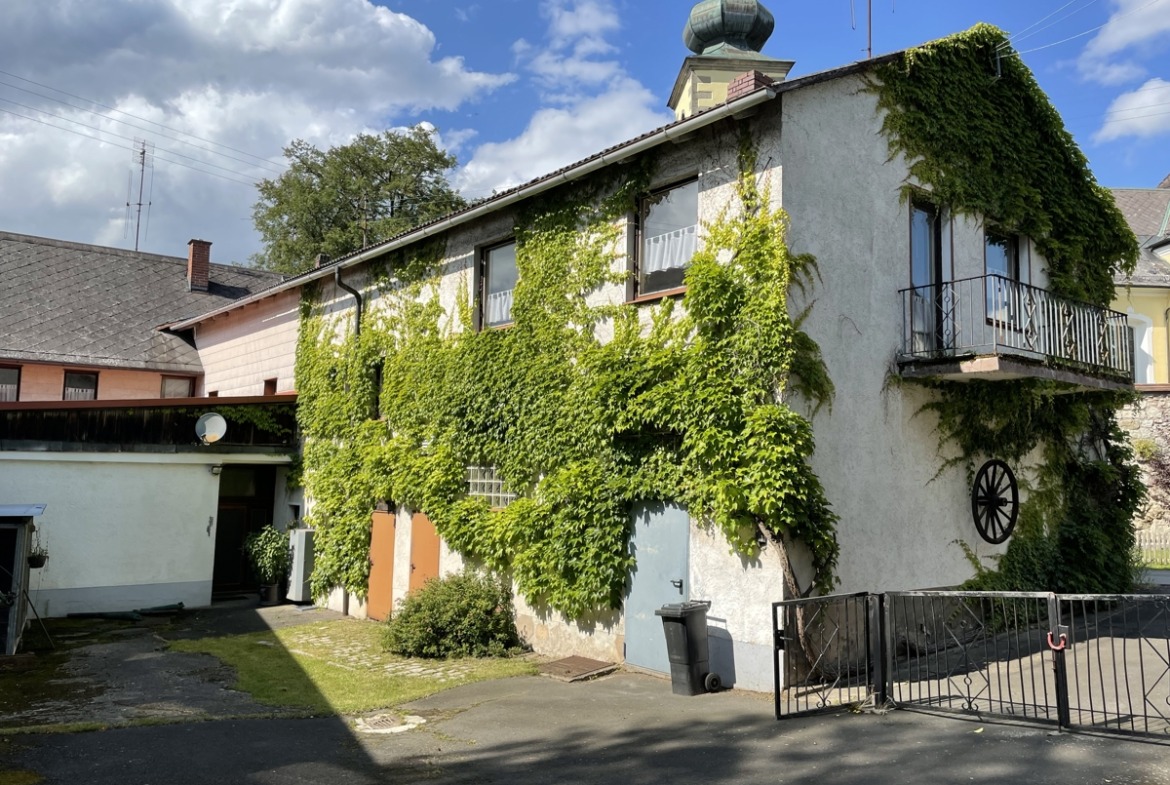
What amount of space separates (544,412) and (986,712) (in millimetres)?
6312

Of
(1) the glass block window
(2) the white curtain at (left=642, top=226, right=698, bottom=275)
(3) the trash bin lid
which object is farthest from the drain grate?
(2) the white curtain at (left=642, top=226, right=698, bottom=275)

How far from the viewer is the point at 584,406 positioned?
11109 millimetres

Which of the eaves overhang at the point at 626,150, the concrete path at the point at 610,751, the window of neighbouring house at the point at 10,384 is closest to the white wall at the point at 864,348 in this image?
the eaves overhang at the point at 626,150

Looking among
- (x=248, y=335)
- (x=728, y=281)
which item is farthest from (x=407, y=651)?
(x=248, y=335)

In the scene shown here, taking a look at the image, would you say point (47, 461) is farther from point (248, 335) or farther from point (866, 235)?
point (866, 235)

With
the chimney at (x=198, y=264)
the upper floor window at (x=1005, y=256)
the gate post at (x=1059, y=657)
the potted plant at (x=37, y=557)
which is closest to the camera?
the gate post at (x=1059, y=657)

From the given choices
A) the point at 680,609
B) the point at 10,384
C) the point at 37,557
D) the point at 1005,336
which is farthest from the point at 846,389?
the point at 10,384

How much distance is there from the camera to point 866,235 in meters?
10.5

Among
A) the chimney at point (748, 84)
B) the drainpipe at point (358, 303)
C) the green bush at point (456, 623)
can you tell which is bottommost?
the green bush at point (456, 623)

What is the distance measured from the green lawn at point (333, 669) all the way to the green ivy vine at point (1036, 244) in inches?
273

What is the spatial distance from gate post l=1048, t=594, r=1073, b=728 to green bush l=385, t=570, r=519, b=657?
22.3 ft

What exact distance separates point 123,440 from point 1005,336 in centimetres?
1464

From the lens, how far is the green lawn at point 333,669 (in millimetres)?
9648

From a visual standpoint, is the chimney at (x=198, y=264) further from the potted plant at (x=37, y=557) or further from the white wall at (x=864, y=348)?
the white wall at (x=864, y=348)
